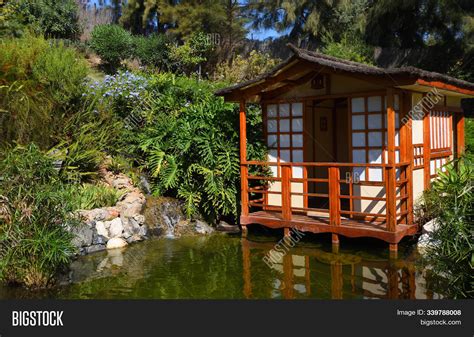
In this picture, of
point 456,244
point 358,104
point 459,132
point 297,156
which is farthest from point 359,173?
point 456,244

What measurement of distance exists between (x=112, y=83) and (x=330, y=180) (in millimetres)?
6101

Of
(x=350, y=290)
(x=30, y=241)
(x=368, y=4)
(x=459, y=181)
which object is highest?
(x=368, y=4)

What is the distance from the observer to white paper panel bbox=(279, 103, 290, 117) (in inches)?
380

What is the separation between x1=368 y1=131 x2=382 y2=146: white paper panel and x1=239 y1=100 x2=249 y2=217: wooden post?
7.63 feet

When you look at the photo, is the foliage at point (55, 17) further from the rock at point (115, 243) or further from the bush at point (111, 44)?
the rock at point (115, 243)

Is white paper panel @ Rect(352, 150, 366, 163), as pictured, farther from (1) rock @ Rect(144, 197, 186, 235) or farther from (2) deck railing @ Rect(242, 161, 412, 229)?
(1) rock @ Rect(144, 197, 186, 235)

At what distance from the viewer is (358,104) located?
876 cm

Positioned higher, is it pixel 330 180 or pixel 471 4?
pixel 471 4

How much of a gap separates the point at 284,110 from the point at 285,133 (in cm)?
46

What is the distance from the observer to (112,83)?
11.6 meters

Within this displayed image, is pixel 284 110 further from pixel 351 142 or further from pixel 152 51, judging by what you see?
pixel 152 51

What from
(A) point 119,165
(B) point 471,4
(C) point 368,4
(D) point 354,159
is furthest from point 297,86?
(C) point 368,4

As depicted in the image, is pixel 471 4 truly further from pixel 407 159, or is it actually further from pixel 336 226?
pixel 336 226

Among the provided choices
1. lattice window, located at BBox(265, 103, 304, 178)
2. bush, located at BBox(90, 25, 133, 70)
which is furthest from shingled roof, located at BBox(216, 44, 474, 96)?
bush, located at BBox(90, 25, 133, 70)
